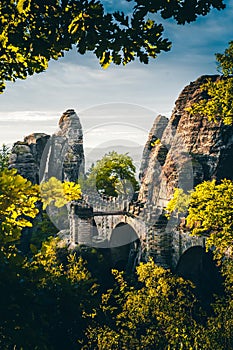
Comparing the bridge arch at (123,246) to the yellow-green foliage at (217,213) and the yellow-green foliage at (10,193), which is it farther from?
the yellow-green foliage at (10,193)

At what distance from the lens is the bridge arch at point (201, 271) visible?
2558 centimetres

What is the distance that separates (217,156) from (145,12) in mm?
34914

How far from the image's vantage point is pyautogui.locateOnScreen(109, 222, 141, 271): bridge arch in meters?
36.7

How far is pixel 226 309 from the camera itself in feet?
50.9

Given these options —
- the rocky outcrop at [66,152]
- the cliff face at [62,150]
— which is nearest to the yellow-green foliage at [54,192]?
the cliff face at [62,150]

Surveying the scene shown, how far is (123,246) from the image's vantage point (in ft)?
125

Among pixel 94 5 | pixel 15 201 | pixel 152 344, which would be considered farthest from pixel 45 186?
pixel 152 344

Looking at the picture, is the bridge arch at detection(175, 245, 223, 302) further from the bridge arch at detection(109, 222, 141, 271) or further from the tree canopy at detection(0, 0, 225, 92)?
the tree canopy at detection(0, 0, 225, 92)

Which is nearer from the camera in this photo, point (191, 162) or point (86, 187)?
point (191, 162)

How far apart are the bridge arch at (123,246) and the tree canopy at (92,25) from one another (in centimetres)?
3266

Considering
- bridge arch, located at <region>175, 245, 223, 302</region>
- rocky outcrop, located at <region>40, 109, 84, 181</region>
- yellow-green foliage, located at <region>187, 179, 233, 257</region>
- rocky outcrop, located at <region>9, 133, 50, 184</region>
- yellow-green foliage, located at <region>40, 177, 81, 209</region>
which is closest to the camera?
yellow-green foliage, located at <region>40, 177, 81, 209</region>

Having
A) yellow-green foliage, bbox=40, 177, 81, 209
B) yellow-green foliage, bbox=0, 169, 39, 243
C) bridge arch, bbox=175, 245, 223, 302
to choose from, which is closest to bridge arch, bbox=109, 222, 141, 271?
bridge arch, bbox=175, 245, 223, 302

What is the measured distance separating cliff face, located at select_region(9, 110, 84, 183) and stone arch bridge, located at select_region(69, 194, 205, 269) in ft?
69.6

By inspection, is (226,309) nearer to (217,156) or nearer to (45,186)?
(45,186)
